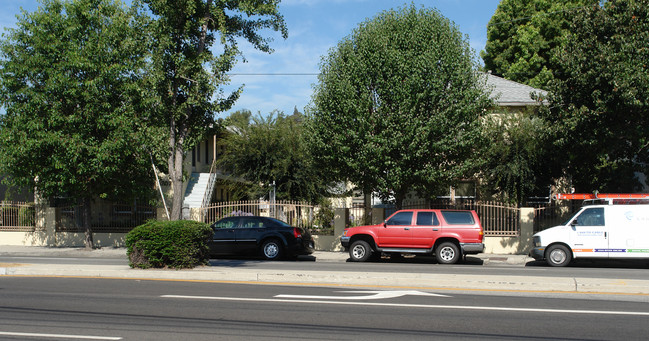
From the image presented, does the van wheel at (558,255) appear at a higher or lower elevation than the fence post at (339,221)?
lower

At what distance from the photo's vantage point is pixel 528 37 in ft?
Result: 108

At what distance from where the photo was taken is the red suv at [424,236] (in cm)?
1781

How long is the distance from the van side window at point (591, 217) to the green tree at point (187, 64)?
10.8m

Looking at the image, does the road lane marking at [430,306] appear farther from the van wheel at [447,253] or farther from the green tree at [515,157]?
the green tree at [515,157]

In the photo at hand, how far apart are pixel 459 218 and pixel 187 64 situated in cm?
939

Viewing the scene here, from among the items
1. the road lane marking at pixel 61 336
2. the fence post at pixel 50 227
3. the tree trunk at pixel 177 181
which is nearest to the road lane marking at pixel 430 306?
the road lane marking at pixel 61 336

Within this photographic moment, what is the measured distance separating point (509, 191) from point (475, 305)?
14.3m

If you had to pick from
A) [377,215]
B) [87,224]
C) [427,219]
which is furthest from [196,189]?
[427,219]

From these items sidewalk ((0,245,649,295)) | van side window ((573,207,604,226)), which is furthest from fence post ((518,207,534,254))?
sidewalk ((0,245,649,295))

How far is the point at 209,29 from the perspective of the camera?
57.2 ft

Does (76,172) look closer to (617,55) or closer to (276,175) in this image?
(276,175)

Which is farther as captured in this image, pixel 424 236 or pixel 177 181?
pixel 424 236

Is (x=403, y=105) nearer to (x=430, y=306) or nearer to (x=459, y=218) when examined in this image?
(x=459, y=218)

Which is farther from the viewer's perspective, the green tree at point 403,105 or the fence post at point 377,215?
the fence post at point 377,215
